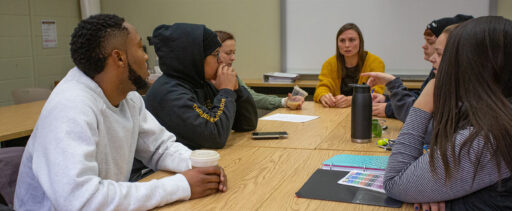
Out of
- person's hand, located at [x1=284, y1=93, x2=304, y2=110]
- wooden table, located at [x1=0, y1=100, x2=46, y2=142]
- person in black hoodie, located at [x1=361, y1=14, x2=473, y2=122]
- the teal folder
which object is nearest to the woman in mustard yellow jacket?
person's hand, located at [x1=284, y1=93, x2=304, y2=110]

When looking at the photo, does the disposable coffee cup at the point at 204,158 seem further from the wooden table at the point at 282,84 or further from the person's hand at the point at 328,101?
the wooden table at the point at 282,84

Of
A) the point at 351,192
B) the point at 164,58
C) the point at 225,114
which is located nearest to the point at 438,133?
the point at 351,192

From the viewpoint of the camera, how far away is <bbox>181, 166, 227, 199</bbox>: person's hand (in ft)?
4.35

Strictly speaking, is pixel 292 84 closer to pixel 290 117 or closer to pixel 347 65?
pixel 347 65

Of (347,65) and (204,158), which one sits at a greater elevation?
(347,65)

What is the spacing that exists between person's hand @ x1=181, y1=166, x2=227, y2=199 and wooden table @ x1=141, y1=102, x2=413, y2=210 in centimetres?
2

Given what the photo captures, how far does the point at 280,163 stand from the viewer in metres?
1.71

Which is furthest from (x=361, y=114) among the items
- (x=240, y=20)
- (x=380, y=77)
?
(x=240, y=20)

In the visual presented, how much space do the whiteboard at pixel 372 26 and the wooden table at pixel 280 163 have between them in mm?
2383

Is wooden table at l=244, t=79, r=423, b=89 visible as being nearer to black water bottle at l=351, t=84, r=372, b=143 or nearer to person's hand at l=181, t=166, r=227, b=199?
black water bottle at l=351, t=84, r=372, b=143

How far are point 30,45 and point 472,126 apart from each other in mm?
5121

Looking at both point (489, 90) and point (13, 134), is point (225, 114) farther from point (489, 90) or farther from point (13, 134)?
point (13, 134)

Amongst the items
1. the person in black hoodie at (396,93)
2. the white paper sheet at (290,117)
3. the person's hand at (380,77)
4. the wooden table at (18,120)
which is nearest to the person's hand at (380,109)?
the person in black hoodie at (396,93)

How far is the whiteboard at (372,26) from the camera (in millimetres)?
4582
